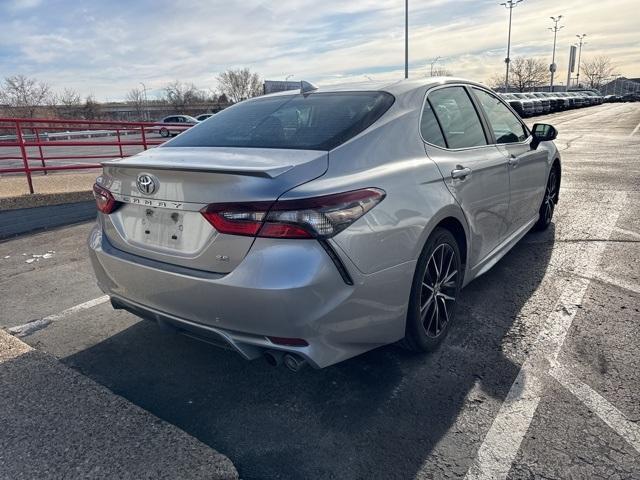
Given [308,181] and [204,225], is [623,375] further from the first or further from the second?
[204,225]

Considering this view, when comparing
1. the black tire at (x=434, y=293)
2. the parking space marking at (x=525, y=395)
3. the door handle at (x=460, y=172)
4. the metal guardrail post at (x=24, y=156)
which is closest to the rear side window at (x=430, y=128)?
the door handle at (x=460, y=172)

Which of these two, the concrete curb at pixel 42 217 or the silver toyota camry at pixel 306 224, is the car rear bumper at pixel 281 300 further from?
the concrete curb at pixel 42 217

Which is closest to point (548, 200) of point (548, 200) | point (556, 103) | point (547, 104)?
point (548, 200)

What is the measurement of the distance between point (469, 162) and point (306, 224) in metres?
1.61

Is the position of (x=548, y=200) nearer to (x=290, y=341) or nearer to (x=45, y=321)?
(x=290, y=341)

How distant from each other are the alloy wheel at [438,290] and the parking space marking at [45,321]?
2663 mm

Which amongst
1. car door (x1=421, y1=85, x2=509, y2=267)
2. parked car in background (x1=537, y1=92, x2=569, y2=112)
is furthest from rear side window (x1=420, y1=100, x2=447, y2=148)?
parked car in background (x1=537, y1=92, x2=569, y2=112)

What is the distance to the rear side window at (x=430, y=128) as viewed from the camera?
9.89 feet

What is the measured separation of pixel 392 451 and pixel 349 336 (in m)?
0.55

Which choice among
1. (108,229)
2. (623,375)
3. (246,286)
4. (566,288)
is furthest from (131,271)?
(566,288)

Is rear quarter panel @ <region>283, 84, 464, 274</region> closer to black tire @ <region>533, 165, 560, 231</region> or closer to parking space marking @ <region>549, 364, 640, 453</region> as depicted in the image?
parking space marking @ <region>549, 364, 640, 453</region>

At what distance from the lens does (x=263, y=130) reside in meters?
2.96

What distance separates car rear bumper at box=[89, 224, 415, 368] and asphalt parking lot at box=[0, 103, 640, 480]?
1.30 ft

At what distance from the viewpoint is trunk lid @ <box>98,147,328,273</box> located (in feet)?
7.21
